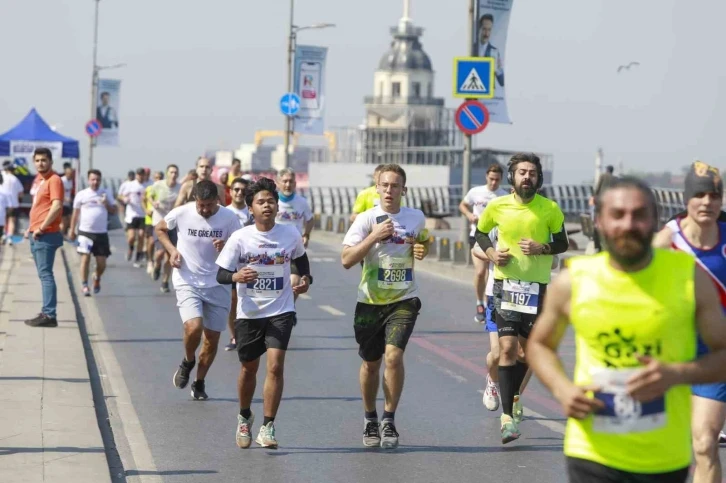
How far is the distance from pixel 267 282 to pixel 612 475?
4.79 m

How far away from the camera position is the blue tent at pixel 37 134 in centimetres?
3819

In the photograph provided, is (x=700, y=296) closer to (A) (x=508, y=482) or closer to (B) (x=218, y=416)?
(A) (x=508, y=482)

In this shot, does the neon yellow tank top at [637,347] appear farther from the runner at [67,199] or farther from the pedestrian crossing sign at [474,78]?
the runner at [67,199]

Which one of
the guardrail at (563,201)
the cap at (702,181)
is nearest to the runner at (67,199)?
the guardrail at (563,201)

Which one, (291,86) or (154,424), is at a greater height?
A: (291,86)

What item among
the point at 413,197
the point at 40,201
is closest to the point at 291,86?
the point at 413,197

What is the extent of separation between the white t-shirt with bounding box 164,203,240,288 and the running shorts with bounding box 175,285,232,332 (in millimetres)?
53

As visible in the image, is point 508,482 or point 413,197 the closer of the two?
point 508,482

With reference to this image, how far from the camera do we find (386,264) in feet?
29.8

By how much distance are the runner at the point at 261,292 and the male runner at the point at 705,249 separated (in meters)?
2.97

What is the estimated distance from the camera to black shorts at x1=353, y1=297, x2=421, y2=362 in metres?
8.98

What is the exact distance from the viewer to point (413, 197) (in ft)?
208

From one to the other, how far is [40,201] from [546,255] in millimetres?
6681

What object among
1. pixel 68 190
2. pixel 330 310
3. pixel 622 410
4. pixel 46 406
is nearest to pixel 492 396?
pixel 46 406
